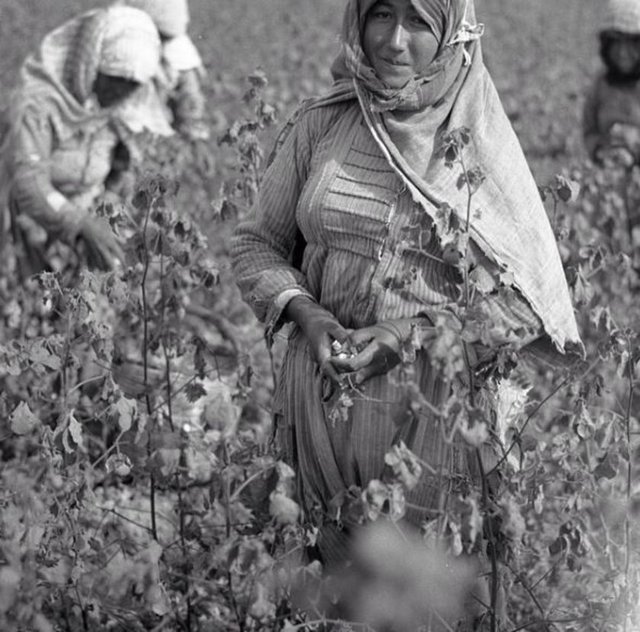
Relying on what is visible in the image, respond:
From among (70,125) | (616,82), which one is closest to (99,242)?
(70,125)

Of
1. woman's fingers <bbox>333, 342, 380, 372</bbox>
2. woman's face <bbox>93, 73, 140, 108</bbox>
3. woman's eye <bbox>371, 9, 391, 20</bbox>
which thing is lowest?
woman's face <bbox>93, 73, 140, 108</bbox>

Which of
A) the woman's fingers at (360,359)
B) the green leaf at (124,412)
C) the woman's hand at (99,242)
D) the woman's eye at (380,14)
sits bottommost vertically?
the woman's hand at (99,242)

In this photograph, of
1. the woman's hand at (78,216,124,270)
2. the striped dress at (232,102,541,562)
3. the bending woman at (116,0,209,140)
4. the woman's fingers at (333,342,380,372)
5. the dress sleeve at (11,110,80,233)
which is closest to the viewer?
the woman's fingers at (333,342,380,372)

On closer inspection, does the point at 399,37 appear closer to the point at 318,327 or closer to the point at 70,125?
the point at 318,327

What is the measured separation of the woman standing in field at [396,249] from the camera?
2598mm

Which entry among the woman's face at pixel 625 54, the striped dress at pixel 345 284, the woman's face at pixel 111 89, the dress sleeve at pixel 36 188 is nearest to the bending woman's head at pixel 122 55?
the woman's face at pixel 111 89

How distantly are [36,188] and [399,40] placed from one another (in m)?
3.01

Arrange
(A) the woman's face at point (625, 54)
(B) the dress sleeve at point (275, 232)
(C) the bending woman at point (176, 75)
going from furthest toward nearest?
(A) the woman's face at point (625, 54), (C) the bending woman at point (176, 75), (B) the dress sleeve at point (275, 232)

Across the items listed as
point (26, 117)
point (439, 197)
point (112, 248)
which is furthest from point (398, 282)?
point (26, 117)

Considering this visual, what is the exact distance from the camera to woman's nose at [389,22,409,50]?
103 inches

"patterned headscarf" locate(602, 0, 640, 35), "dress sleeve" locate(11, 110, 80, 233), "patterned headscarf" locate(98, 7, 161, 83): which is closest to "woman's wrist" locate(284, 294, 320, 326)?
"dress sleeve" locate(11, 110, 80, 233)

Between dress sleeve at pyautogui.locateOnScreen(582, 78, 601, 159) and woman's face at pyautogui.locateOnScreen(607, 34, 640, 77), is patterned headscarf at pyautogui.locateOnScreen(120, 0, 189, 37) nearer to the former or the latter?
dress sleeve at pyautogui.locateOnScreen(582, 78, 601, 159)

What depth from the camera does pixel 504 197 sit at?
2.67 metres

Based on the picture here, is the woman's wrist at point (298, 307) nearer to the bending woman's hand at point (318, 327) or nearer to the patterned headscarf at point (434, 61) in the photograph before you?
the bending woman's hand at point (318, 327)
